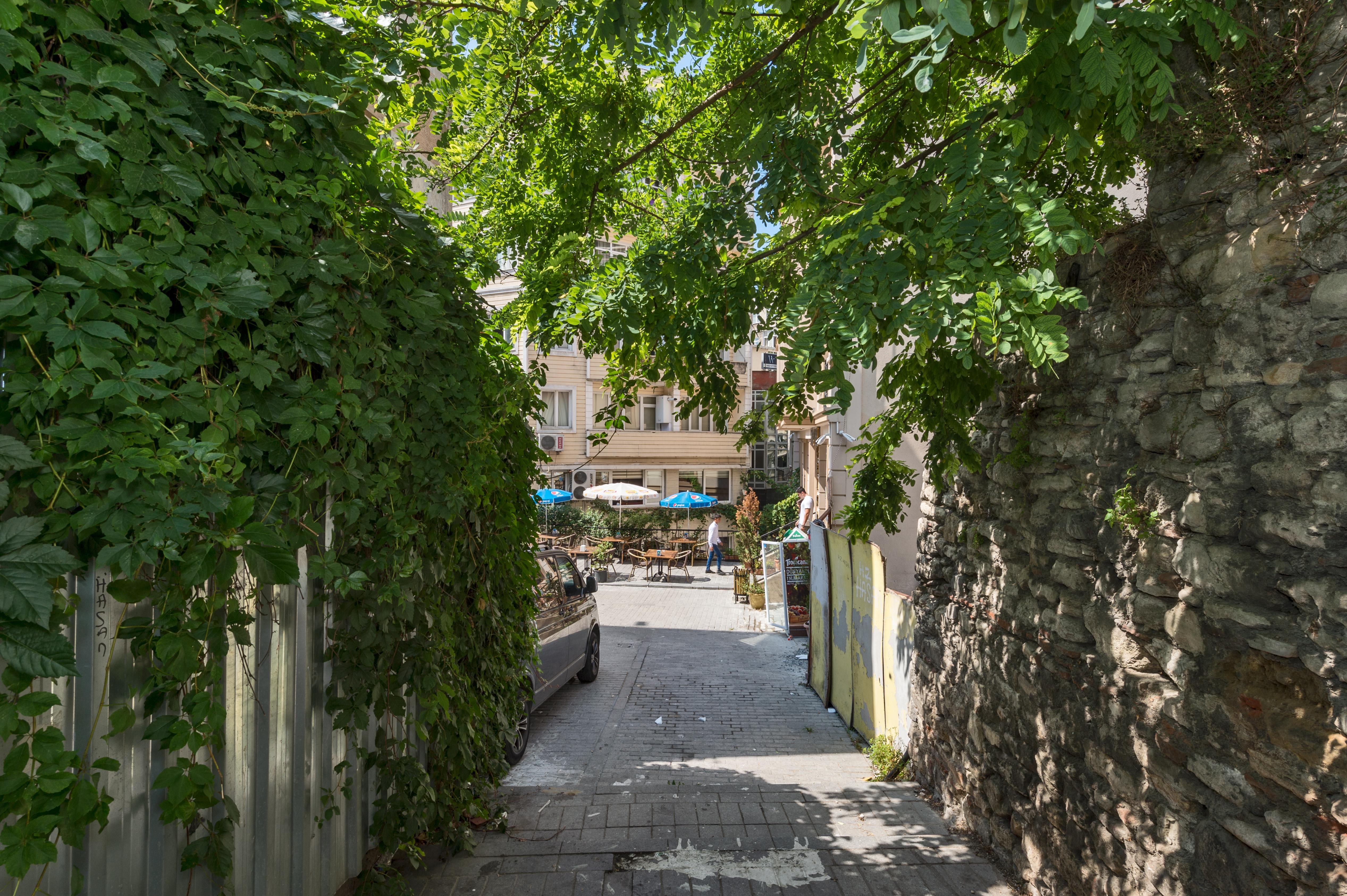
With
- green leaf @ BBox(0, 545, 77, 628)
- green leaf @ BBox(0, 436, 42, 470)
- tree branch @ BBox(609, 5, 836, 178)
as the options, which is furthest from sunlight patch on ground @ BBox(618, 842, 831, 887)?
tree branch @ BBox(609, 5, 836, 178)

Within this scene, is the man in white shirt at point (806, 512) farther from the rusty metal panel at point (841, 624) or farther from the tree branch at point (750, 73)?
the tree branch at point (750, 73)

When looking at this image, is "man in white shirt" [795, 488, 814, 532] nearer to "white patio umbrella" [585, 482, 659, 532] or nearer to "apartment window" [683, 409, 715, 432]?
"white patio umbrella" [585, 482, 659, 532]

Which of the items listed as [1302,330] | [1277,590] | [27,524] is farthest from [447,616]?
[1302,330]

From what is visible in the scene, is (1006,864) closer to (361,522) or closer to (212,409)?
(361,522)

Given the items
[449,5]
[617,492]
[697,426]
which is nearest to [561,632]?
[449,5]

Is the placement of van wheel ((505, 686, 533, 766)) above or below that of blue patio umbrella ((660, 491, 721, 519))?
below

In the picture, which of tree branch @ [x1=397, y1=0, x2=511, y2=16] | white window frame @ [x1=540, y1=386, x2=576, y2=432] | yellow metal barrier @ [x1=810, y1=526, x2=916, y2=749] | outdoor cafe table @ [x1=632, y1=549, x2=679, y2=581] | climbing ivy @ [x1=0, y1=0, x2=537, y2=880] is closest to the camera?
climbing ivy @ [x1=0, y1=0, x2=537, y2=880]

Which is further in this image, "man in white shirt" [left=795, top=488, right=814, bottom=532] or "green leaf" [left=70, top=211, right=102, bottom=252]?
"man in white shirt" [left=795, top=488, right=814, bottom=532]

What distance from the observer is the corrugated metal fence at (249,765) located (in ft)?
6.84

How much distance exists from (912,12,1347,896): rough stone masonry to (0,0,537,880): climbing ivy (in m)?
3.04

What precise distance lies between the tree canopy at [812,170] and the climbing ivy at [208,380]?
1.47 meters

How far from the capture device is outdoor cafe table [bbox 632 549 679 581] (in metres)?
20.3

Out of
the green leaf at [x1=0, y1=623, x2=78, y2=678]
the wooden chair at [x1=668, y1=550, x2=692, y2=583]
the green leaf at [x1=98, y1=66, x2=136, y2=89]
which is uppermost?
the green leaf at [x1=98, y1=66, x2=136, y2=89]

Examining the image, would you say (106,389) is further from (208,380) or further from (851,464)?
(851,464)
